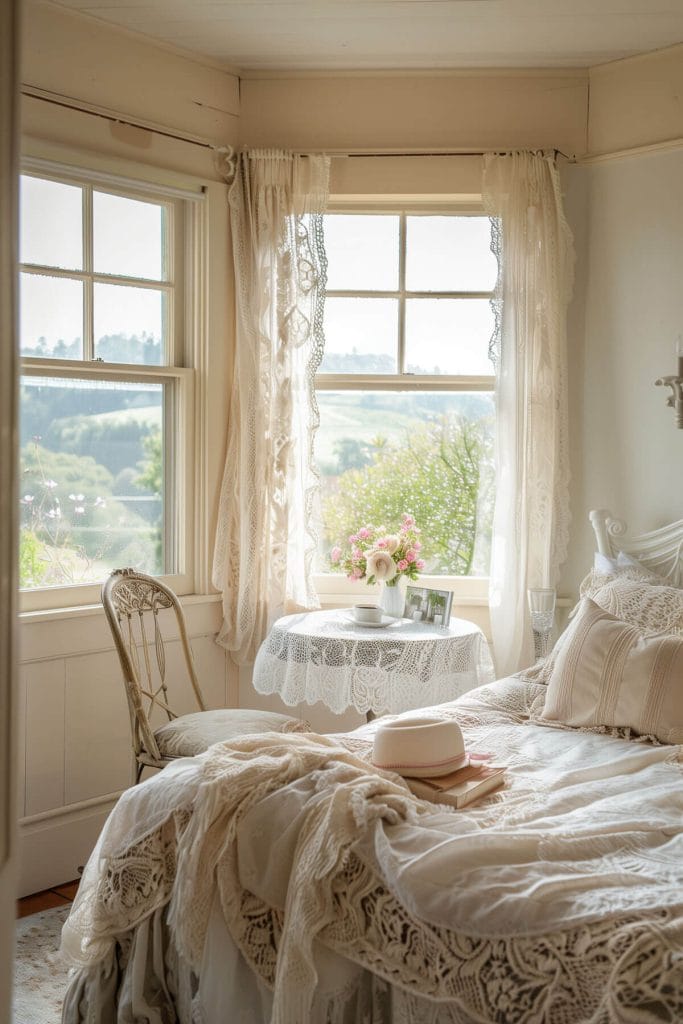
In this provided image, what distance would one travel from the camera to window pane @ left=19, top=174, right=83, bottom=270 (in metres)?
3.63

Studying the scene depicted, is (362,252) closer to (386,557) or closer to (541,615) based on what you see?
(386,557)

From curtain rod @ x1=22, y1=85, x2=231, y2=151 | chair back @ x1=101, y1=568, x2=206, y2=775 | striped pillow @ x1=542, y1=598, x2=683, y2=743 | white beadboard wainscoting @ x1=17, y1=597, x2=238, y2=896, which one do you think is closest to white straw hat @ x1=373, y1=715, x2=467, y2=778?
striped pillow @ x1=542, y1=598, x2=683, y2=743

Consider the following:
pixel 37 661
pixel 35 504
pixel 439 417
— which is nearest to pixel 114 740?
pixel 37 661

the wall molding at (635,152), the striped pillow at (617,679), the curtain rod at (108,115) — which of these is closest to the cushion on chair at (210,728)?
the striped pillow at (617,679)

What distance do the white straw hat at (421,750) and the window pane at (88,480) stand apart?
68.5 inches

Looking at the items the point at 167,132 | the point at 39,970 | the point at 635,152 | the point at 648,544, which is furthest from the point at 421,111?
the point at 39,970

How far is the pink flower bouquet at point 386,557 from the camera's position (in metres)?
3.83

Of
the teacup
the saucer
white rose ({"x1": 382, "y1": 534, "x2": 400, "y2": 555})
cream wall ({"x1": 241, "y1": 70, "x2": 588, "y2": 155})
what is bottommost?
the saucer

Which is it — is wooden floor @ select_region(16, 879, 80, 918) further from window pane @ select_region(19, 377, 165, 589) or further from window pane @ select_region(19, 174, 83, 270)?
window pane @ select_region(19, 174, 83, 270)

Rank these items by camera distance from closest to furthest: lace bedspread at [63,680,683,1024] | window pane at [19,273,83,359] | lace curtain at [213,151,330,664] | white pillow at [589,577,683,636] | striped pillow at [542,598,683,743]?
lace bedspread at [63,680,683,1024]
striped pillow at [542,598,683,743]
white pillow at [589,577,683,636]
window pane at [19,273,83,359]
lace curtain at [213,151,330,664]

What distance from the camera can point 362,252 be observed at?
4.33 metres

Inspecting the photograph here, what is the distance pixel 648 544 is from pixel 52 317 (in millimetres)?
2334

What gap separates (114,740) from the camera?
12.6 ft

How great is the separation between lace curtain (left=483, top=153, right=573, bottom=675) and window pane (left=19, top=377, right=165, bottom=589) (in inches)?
54.1
